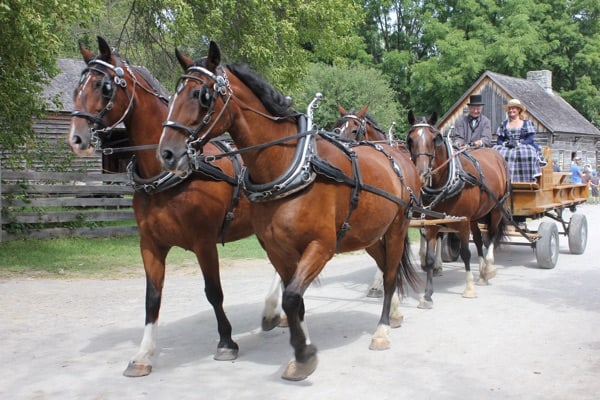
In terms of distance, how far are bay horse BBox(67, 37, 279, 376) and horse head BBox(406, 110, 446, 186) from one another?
2.82 metres

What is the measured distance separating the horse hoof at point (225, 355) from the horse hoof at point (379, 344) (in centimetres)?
129

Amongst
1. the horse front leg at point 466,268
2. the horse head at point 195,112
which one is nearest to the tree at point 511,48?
the horse front leg at point 466,268

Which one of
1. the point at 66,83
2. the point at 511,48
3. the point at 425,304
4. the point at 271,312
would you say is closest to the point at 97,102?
the point at 271,312

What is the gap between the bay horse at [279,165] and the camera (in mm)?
4434

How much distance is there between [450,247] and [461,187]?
3102mm

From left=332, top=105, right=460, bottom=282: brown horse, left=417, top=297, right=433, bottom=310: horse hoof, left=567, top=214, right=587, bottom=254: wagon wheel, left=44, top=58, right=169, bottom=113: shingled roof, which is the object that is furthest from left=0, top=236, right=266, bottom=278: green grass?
left=44, top=58, right=169, bottom=113: shingled roof

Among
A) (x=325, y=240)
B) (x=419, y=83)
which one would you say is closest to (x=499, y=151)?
(x=325, y=240)

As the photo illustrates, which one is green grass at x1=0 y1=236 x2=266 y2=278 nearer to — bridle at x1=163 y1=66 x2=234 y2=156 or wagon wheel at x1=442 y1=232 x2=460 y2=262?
wagon wheel at x1=442 y1=232 x2=460 y2=262

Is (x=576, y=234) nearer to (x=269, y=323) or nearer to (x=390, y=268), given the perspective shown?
(x=390, y=268)

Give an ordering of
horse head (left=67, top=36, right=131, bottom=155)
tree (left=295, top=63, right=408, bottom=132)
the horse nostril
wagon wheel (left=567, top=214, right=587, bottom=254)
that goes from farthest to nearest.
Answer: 1. tree (left=295, top=63, right=408, bottom=132)
2. wagon wheel (left=567, top=214, right=587, bottom=254)
3. horse head (left=67, top=36, right=131, bottom=155)
4. the horse nostril

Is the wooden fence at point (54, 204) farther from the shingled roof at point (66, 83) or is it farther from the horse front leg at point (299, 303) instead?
the horse front leg at point (299, 303)

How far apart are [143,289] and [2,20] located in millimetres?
4709

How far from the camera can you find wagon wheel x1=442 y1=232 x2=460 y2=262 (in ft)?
35.8

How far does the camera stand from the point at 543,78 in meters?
36.2
